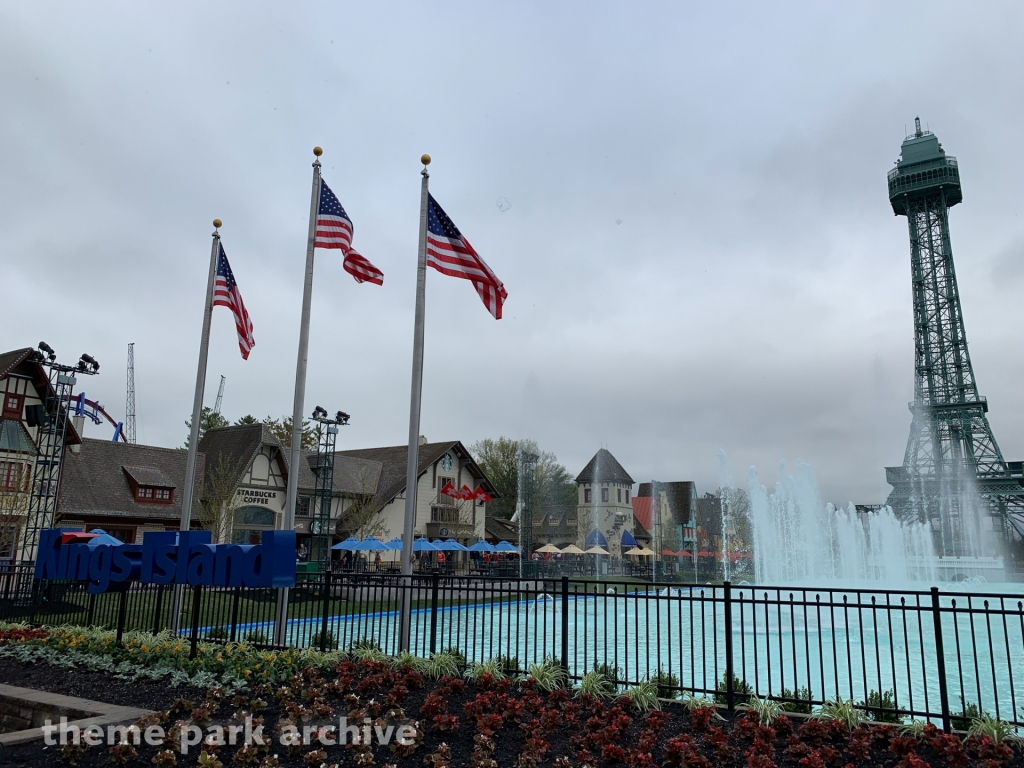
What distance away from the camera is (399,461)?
56.5 m

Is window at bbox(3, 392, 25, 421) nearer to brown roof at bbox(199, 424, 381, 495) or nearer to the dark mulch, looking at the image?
brown roof at bbox(199, 424, 381, 495)

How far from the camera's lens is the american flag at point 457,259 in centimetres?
1427

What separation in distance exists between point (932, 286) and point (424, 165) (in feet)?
275

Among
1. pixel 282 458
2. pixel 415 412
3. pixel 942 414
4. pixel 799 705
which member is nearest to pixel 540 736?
pixel 799 705

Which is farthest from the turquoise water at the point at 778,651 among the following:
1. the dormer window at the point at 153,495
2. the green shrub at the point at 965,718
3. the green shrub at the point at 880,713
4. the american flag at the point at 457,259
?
the dormer window at the point at 153,495

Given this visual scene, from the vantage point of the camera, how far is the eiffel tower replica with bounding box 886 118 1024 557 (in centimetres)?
7075

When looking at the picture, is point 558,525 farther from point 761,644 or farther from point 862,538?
point 761,644

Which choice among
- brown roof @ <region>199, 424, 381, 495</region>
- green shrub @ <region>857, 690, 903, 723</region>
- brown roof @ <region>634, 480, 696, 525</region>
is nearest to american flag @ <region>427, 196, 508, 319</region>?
green shrub @ <region>857, 690, 903, 723</region>

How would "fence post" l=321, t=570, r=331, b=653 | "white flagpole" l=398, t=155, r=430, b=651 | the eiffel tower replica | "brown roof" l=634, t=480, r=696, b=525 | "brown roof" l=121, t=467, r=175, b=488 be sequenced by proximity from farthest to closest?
"brown roof" l=634, t=480, r=696, b=525, the eiffel tower replica, "brown roof" l=121, t=467, r=175, b=488, "white flagpole" l=398, t=155, r=430, b=651, "fence post" l=321, t=570, r=331, b=653

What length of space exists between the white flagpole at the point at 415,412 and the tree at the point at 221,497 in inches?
1090

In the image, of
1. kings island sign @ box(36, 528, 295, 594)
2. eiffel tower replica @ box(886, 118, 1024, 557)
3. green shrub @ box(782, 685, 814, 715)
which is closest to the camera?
green shrub @ box(782, 685, 814, 715)

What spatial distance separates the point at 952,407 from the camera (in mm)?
75938

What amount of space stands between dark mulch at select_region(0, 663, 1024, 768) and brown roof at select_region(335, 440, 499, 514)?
4185 centimetres

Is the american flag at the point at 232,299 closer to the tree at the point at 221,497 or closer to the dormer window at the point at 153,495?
the tree at the point at 221,497
